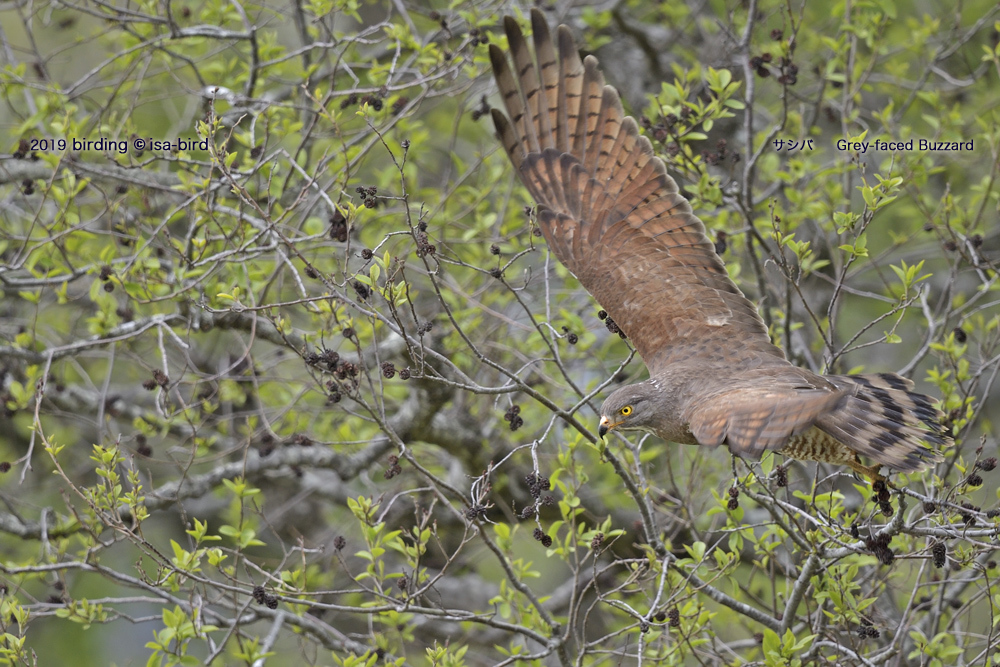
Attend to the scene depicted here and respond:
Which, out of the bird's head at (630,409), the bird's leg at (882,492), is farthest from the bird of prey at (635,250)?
the bird's leg at (882,492)

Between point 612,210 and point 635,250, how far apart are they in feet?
0.89

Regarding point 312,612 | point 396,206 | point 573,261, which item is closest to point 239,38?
point 396,206

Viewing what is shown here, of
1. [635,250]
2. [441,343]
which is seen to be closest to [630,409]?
[635,250]

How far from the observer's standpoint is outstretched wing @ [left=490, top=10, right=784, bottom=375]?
489cm

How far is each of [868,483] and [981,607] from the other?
814 centimetres

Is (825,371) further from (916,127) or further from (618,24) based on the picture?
(916,127)

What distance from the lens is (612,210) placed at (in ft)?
17.1

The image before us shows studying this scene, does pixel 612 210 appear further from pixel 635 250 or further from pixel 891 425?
pixel 891 425

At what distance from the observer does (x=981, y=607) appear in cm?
1079

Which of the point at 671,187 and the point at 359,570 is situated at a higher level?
the point at 671,187

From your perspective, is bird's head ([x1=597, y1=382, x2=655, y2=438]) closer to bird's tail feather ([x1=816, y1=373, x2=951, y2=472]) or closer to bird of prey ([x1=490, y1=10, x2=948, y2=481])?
bird of prey ([x1=490, y1=10, x2=948, y2=481])

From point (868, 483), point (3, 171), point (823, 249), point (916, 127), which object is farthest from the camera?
point (916, 127)

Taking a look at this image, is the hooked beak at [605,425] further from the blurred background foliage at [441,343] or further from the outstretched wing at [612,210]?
the outstretched wing at [612,210]

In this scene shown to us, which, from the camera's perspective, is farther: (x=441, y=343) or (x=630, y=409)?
(x=441, y=343)
